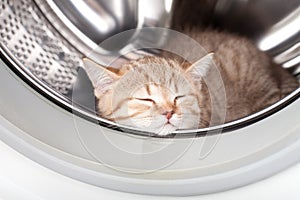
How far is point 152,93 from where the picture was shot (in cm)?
98

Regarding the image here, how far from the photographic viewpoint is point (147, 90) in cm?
98

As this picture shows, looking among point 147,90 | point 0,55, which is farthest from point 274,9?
point 0,55

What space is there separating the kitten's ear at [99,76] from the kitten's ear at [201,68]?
0.45 feet

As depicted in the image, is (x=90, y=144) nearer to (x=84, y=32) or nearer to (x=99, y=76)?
(x=99, y=76)

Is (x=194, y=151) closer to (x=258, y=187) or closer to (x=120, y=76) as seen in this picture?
(x=258, y=187)

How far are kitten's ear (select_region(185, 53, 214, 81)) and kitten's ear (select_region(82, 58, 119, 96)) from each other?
0.45ft

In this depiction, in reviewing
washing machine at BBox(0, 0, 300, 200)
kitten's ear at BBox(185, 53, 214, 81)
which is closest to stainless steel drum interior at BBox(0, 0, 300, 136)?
washing machine at BBox(0, 0, 300, 200)

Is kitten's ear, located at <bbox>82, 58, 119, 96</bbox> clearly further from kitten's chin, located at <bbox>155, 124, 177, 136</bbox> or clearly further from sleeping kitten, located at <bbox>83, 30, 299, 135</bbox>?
kitten's chin, located at <bbox>155, 124, 177, 136</bbox>

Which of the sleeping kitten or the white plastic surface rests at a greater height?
the sleeping kitten

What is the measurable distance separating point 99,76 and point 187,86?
0.56 ft

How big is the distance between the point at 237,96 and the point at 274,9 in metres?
0.18

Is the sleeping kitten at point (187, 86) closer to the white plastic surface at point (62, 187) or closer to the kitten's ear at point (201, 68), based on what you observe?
the kitten's ear at point (201, 68)

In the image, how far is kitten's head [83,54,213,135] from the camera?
0.97 metres

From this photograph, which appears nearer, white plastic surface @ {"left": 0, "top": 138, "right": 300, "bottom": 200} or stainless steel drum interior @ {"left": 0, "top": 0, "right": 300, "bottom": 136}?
white plastic surface @ {"left": 0, "top": 138, "right": 300, "bottom": 200}
